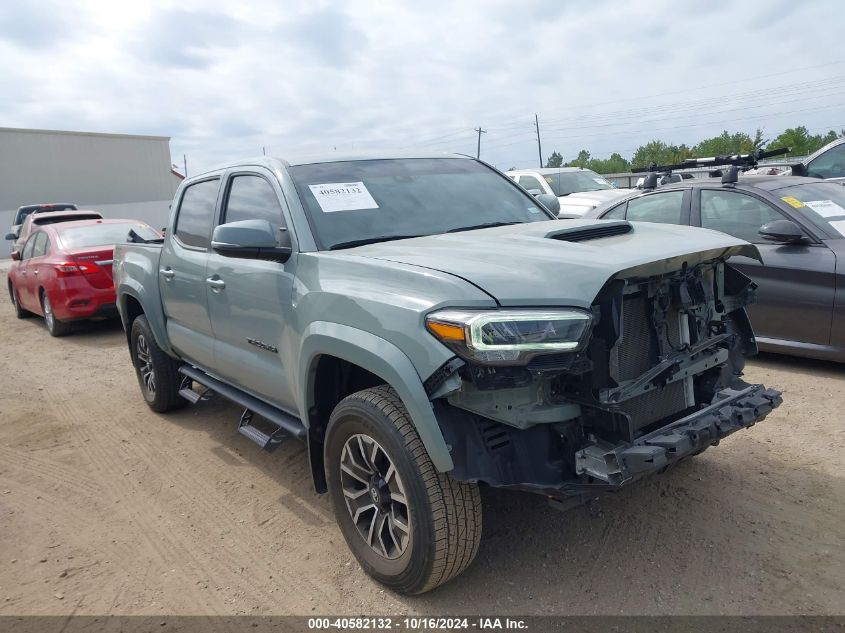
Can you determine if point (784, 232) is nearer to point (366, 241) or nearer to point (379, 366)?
point (366, 241)

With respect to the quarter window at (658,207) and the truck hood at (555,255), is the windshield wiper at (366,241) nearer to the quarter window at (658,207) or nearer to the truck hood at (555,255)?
the truck hood at (555,255)

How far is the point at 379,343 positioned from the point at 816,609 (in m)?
2.05

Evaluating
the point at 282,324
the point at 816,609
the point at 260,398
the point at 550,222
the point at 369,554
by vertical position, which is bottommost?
the point at 816,609

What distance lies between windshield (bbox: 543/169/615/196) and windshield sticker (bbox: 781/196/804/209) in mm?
8345

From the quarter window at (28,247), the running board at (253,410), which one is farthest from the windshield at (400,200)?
the quarter window at (28,247)

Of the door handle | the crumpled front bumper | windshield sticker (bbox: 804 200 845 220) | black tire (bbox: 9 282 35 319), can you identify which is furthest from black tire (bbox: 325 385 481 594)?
black tire (bbox: 9 282 35 319)

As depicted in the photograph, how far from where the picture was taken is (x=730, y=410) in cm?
292

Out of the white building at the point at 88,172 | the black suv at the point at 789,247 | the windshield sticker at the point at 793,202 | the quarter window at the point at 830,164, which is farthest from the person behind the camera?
the white building at the point at 88,172

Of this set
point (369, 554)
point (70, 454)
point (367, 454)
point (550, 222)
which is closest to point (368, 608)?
point (369, 554)

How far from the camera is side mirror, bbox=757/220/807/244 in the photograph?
208 inches

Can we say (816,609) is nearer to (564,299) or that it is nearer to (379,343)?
(564,299)

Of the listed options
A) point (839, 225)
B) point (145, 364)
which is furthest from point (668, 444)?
point (145, 364)

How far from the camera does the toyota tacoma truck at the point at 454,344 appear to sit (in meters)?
2.50

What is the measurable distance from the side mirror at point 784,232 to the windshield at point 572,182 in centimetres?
861
